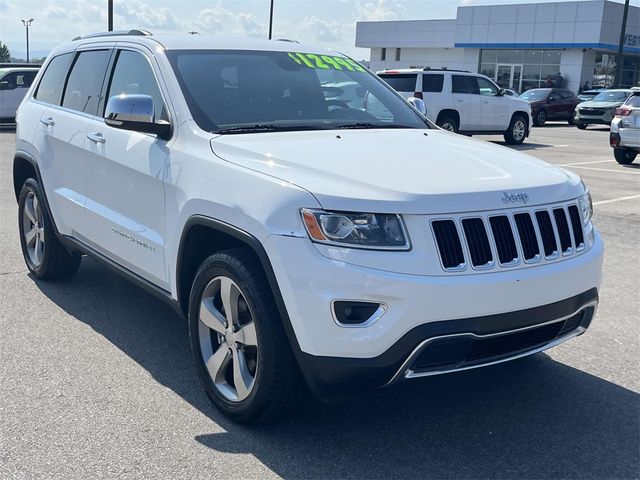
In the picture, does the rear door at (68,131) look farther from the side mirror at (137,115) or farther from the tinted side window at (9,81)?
the tinted side window at (9,81)

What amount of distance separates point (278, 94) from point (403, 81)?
50.1 feet

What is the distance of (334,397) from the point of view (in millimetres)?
3244

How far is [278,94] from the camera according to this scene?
4.54m

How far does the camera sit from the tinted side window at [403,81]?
1906cm

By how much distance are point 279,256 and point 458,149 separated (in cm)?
135

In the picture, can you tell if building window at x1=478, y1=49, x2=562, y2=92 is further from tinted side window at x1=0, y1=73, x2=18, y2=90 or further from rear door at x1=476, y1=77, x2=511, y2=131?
tinted side window at x1=0, y1=73, x2=18, y2=90

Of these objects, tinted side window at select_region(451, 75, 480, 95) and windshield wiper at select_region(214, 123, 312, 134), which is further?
tinted side window at select_region(451, 75, 480, 95)

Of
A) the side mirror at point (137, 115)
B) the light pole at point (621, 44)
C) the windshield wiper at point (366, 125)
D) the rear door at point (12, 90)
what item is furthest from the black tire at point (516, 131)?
the light pole at point (621, 44)

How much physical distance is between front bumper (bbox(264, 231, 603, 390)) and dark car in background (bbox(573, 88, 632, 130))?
89.5 feet

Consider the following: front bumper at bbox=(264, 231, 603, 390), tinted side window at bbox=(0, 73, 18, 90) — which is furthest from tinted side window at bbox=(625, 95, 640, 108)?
tinted side window at bbox=(0, 73, 18, 90)

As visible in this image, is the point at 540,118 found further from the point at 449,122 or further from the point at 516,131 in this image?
the point at 449,122

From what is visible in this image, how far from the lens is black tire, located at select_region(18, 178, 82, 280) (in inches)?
228

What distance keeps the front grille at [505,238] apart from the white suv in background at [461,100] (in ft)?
50.3

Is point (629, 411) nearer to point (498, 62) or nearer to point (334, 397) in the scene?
point (334, 397)
